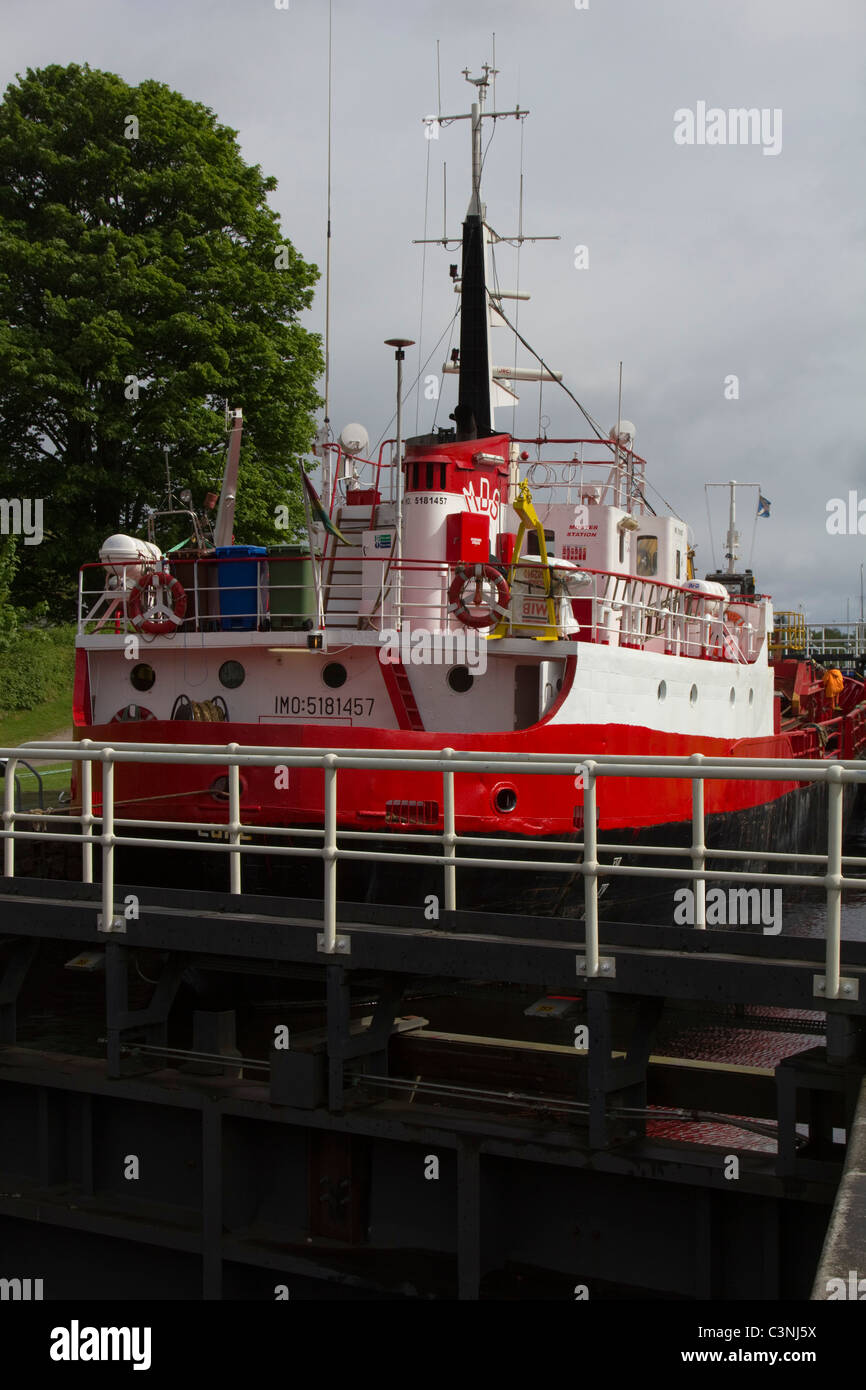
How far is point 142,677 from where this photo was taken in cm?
1652

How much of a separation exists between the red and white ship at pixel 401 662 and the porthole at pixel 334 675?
0.02 meters

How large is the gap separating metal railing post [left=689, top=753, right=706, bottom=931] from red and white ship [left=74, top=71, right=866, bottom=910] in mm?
5206

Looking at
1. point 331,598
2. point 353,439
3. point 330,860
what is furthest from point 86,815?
point 353,439

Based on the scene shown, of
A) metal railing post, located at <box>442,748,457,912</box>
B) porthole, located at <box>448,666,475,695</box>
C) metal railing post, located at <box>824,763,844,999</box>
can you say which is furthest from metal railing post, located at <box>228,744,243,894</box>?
porthole, located at <box>448,666,475,695</box>

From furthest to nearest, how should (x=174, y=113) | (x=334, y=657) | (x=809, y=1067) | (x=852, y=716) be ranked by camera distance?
(x=852, y=716), (x=174, y=113), (x=334, y=657), (x=809, y=1067)

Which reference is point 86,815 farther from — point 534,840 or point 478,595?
point 478,595

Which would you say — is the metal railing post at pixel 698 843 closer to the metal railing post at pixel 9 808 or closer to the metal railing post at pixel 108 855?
the metal railing post at pixel 108 855

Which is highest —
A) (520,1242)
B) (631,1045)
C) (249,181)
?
(249,181)

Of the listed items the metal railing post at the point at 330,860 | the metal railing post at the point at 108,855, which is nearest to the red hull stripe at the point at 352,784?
the metal railing post at the point at 108,855

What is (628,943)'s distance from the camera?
27.5ft
